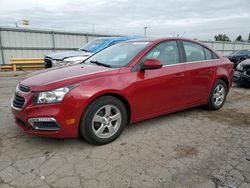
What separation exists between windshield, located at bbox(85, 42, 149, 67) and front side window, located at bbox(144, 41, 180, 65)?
0.21 metres

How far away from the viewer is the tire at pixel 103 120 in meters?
3.23

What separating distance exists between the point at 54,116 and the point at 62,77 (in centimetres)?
59

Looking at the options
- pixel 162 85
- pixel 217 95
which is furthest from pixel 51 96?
pixel 217 95

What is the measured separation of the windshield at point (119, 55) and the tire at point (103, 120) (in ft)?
2.33

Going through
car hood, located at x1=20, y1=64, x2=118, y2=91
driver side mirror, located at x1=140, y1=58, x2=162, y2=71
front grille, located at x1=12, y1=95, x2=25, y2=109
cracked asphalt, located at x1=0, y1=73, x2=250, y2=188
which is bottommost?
cracked asphalt, located at x1=0, y1=73, x2=250, y2=188

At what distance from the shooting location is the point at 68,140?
11.7 feet

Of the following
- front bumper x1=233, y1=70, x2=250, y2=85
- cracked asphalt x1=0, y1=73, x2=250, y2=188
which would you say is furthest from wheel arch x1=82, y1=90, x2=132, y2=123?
front bumper x1=233, y1=70, x2=250, y2=85

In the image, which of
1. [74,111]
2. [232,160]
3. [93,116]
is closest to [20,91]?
[74,111]

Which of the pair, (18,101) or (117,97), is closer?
(18,101)

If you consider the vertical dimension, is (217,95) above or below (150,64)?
below

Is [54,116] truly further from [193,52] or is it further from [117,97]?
[193,52]

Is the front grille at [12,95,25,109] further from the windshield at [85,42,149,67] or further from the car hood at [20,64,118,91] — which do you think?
→ the windshield at [85,42,149,67]

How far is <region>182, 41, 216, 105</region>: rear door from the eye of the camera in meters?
4.46

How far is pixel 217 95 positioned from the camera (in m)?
5.18
